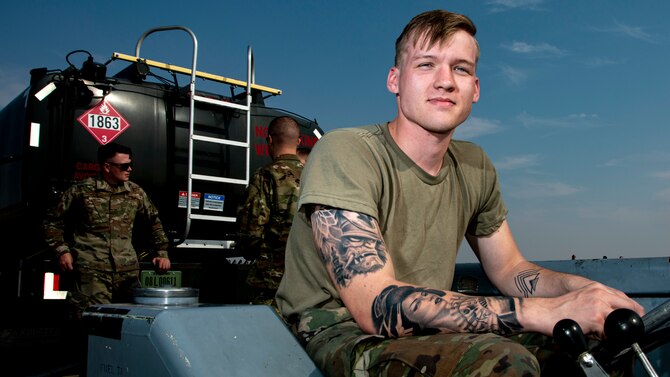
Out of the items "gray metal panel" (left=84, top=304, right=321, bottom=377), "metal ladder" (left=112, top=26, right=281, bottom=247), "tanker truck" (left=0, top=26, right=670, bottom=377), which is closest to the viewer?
"gray metal panel" (left=84, top=304, right=321, bottom=377)

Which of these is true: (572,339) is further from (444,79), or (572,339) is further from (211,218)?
(211,218)

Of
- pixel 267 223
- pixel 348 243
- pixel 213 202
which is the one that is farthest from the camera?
pixel 213 202

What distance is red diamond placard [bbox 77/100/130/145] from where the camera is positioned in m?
5.42

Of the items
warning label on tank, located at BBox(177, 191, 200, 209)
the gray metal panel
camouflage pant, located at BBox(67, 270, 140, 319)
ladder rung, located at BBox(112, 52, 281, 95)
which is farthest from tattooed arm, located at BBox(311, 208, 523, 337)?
ladder rung, located at BBox(112, 52, 281, 95)

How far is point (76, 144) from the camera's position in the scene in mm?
5379

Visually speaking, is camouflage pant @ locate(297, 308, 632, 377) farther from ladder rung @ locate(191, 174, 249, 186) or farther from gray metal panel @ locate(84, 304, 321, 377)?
ladder rung @ locate(191, 174, 249, 186)

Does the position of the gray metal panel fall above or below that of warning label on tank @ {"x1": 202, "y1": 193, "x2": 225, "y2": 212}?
below

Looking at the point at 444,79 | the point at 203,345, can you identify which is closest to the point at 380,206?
the point at 444,79

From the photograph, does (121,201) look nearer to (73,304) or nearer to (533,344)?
(73,304)

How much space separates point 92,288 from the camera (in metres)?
4.68

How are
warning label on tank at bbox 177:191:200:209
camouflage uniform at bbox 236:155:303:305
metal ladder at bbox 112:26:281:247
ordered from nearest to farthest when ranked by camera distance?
1. camouflage uniform at bbox 236:155:303:305
2. metal ladder at bbox 112:26:281:247
3. warning label on tank at bbox 177:191:200:209

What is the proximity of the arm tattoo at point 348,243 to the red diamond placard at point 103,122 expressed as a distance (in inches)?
171

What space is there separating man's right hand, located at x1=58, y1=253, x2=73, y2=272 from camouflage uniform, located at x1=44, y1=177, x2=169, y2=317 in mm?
33

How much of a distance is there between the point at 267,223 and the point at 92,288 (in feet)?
4.77
